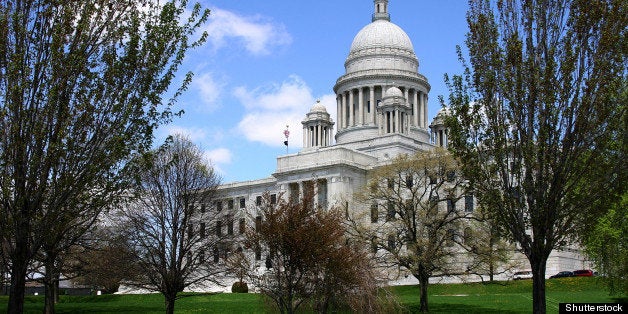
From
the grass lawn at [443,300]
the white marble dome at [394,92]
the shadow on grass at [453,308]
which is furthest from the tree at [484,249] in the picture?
the white marble dome at [394,92]

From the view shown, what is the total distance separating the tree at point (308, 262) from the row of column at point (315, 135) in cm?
7174

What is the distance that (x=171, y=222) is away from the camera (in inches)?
1737

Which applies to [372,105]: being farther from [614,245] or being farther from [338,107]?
[614,245]

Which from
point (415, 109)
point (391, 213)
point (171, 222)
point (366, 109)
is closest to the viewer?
point (171, 222)

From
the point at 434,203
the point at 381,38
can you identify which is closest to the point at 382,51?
the point at 381,38

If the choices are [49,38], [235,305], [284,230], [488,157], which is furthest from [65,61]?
[235,305]

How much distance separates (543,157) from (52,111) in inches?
626

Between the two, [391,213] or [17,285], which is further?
[391,213]

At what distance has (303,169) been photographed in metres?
90.7

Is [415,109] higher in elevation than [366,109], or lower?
lower

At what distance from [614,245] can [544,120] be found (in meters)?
26.9

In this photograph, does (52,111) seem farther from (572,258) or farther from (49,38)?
(572,258)

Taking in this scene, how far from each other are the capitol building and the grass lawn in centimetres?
2348

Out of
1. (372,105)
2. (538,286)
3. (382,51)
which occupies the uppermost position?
(382,51)
